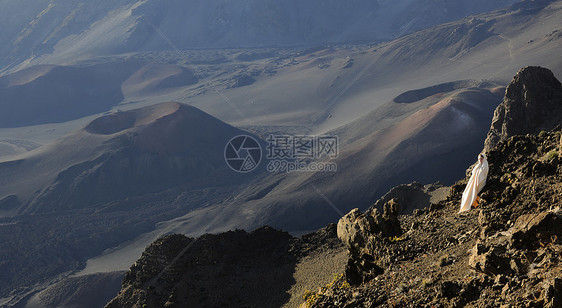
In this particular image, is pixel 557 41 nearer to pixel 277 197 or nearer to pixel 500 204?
pixel 277 197

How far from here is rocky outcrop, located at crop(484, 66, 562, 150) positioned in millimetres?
24031

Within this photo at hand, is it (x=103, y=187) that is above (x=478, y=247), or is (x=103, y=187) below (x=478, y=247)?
below

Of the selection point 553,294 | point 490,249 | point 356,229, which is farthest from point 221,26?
point 553,294

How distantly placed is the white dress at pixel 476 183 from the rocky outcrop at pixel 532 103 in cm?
1230

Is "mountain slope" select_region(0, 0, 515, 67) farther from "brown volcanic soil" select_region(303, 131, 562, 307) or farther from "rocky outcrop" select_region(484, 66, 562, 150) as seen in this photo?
"brown volcanic soil" select_region(303, 131, 562, 307)

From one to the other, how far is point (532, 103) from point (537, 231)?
688 inches

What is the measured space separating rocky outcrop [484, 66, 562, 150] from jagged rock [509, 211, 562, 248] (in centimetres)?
1615

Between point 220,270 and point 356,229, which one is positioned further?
point 220,270

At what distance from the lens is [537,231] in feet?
29.8

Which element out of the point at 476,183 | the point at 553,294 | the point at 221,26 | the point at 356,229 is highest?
the point at 221,26

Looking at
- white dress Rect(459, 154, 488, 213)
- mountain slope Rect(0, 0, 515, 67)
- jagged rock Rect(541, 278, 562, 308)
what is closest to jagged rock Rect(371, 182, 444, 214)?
white dress Rect(459, 154, 488, 213)

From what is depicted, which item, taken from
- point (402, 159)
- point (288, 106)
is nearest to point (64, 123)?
point (288, 106)

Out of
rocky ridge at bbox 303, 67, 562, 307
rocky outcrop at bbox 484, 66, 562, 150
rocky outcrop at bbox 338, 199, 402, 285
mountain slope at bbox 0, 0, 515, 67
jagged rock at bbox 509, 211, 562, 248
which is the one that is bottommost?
rocky outcrop at bbox 484, 66, 562, 150

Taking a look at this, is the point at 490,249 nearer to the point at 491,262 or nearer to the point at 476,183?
the point at 491,262
